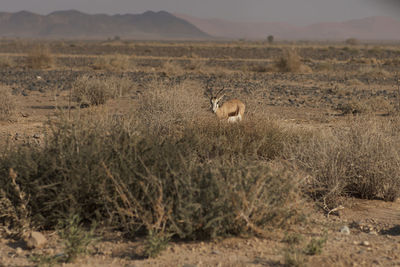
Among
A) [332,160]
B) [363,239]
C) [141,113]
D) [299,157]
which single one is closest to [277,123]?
[299,157]

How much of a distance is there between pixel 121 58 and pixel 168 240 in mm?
24775

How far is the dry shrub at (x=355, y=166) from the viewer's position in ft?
19.6

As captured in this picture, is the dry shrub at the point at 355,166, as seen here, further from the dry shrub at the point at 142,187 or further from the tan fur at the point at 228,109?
the tan fur at the point at 228,109

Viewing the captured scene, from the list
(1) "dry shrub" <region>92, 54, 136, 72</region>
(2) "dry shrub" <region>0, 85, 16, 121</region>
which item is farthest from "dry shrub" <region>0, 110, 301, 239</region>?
(1) "dry shrub" <region>92, 54, 136, 72</region>

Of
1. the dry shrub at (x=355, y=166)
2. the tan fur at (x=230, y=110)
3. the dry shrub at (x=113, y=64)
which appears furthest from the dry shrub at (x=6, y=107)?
the dry shrub at (x=113, y=64)

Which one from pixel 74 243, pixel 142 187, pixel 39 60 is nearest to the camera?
pixel 74 243

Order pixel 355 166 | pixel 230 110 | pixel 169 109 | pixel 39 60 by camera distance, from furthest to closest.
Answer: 1. pixel 39 60
2. pixel 169 109
3. pixel 230 110
4. pixel 355 166

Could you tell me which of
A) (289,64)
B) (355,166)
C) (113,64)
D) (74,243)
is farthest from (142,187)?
(113,64)

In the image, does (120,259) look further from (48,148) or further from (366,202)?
(366,202)

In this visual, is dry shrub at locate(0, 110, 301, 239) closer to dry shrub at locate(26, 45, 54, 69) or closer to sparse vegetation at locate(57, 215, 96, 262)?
sparse vegetation at locate(57, 215, 96, 262)

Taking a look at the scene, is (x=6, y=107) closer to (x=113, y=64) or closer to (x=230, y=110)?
(x=230, y=110)

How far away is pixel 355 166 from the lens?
6.15 metres

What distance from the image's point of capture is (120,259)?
4.21 metres

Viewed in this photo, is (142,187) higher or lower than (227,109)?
lower
